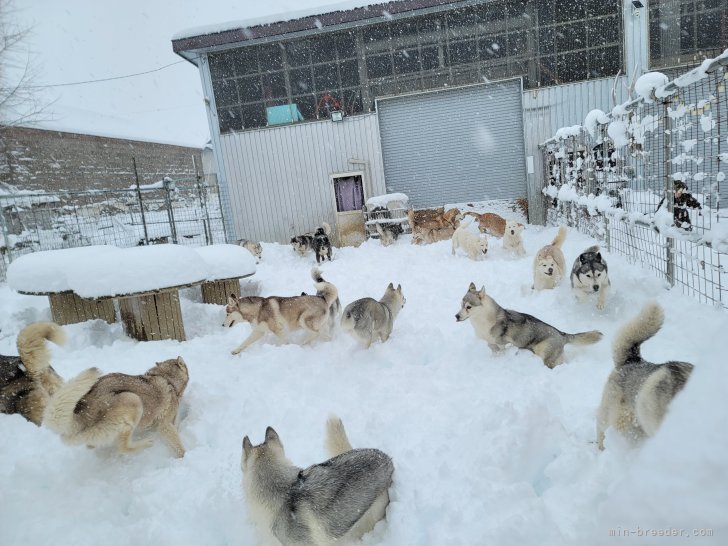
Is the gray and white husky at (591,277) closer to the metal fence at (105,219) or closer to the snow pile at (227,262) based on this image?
the snow pile at (227,262)

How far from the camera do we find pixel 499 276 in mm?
8156

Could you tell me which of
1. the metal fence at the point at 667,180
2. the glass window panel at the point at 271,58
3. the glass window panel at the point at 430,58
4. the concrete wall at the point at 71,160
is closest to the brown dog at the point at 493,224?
the metal fence at the point at 667,180

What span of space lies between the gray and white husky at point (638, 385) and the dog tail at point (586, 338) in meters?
1.61

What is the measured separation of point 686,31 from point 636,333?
45.9 feet

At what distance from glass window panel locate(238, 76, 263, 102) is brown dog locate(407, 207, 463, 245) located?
6.72 m

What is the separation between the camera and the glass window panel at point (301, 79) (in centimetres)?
1423

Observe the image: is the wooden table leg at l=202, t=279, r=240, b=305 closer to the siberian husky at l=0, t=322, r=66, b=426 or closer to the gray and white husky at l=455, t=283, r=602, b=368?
the siberian husky at l=0, t=322, r=66, b=426

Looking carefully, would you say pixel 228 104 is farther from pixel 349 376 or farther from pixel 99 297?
pixel 349 376

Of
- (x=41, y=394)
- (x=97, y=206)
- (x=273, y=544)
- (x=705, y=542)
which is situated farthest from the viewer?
(x=97, y=206)

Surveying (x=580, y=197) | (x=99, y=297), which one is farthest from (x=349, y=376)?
(x=580, y=197)

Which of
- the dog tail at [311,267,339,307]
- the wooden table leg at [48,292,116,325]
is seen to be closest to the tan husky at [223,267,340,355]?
the dog tail at [311,267,339,307]

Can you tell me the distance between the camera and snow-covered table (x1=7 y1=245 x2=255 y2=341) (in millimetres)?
5441

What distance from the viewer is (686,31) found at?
12.2 meters

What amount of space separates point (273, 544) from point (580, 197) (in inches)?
304
